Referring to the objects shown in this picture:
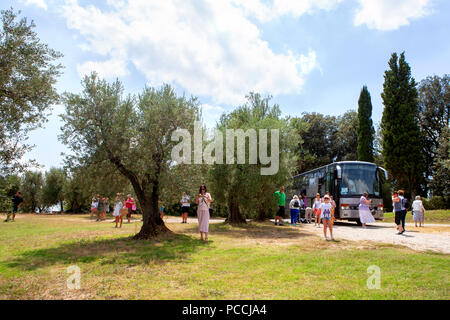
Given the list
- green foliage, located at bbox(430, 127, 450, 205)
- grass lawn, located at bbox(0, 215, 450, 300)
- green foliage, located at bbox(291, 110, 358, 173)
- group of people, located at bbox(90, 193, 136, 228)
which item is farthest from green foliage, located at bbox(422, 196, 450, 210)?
group of people, located at bbox(90, 193, 136, 228)

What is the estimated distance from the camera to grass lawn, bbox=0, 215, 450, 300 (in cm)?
557

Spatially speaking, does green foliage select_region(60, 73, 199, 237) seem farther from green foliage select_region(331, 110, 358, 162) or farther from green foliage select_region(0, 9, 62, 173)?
green foliage select_region(331, 110, 358, 162)

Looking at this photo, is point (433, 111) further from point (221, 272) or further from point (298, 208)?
point (221, 272)

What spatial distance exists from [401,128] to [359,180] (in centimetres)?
2134

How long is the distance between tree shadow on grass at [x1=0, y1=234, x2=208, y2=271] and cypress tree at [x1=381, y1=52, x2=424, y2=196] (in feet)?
112

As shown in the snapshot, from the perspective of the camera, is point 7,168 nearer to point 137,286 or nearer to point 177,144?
point 177,144

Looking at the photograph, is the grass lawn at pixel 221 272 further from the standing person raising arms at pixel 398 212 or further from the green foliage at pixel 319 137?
the green foliage at pixel 319 137

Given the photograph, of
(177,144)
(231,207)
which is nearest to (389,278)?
(177,144)

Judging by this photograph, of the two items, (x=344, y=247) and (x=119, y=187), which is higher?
(x=119, y=187)

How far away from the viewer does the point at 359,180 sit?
21031 millimetres

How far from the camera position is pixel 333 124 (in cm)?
5416

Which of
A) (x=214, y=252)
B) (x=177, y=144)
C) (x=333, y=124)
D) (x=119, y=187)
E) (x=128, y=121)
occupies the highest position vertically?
(x=333, y=124)
